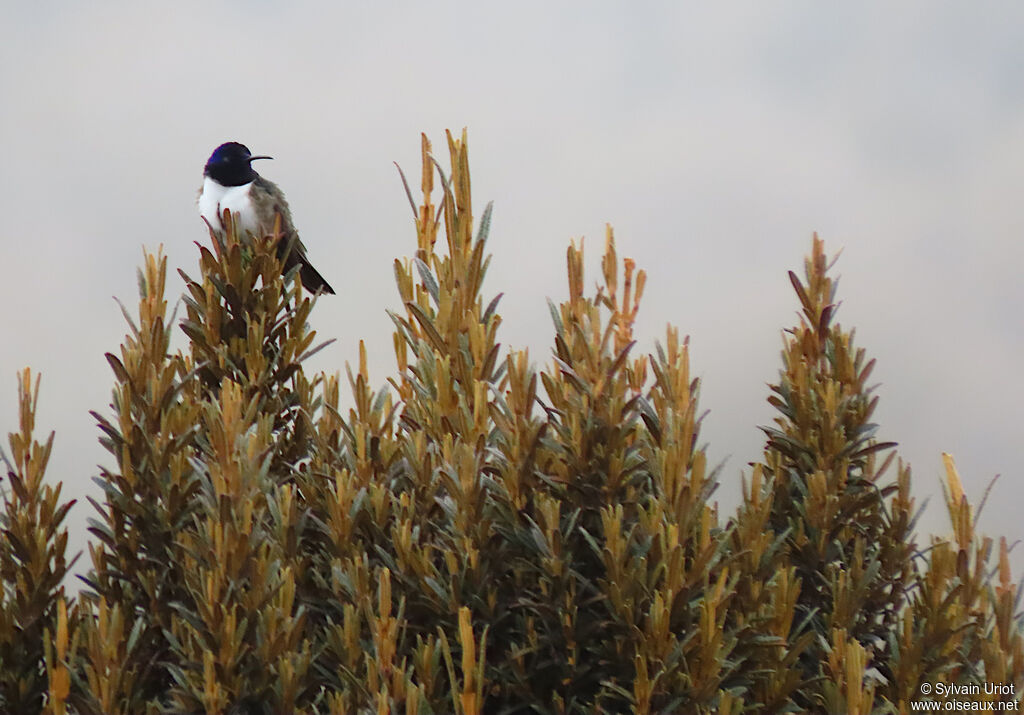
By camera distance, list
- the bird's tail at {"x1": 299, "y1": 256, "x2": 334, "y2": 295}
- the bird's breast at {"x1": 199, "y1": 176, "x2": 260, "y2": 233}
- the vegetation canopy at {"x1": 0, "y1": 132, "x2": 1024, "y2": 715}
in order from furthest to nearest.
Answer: the bird's breast at {"x1": 199, "y1": 176, "x2": 260, "y2": 233}, the bird's tail at {"x1": 299, "y1": 256, "x2": 334, "y2": 295}, the vegetation canopy at {"x1": 0, "y1": 132, "x2": 1024, "y2": 715}

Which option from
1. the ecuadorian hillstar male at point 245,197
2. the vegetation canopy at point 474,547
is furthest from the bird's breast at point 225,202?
the vegetation canopy at point 474,547

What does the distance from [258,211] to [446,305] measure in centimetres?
498

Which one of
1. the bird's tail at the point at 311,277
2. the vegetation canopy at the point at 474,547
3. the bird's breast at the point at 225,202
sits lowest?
the vegetation canopy at the point at 474,547

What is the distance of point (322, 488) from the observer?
189 inches

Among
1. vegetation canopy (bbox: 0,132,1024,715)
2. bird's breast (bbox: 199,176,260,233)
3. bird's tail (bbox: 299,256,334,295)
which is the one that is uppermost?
bird's breast (bbox: 199,176,260,233)

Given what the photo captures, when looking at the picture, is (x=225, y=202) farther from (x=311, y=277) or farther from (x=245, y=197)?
(x=311, y=277)

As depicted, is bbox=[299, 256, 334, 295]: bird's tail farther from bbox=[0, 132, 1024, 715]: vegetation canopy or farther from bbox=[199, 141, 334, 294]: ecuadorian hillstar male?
bbox=[0, 132, 1024, 715]: vegetation canopy

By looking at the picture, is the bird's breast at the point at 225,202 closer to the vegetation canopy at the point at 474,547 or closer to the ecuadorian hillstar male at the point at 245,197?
the ecuadorian hillstar male at the point at 245,197

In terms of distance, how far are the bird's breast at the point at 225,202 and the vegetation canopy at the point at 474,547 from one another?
3.91 meters

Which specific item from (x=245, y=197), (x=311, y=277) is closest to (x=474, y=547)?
(x=311, y=277)

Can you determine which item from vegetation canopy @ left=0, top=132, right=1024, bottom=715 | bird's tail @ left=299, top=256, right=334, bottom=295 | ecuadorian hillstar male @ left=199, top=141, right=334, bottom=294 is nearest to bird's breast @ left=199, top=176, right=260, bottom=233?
ecuadorian hillstar male @ left=199, top=141, right=334, bottom=294

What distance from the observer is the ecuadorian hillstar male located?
8844 millimetres

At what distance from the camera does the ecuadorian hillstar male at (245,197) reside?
884 centimetres

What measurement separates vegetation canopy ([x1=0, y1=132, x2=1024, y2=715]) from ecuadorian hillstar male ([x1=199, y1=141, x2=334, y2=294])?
3.31 metres
